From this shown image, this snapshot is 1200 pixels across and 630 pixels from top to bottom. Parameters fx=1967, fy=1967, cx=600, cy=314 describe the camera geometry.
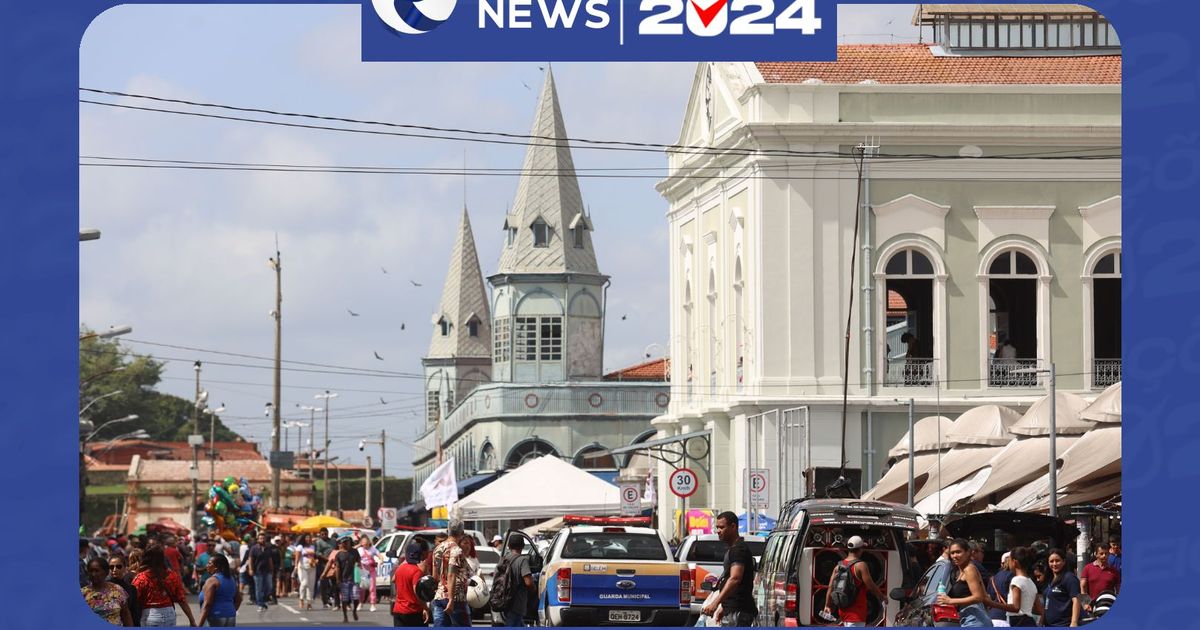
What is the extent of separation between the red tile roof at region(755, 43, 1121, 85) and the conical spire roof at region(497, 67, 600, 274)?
1705 inches

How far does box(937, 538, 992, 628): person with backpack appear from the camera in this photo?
14.9m

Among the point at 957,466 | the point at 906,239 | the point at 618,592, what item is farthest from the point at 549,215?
A: the point at 618,592

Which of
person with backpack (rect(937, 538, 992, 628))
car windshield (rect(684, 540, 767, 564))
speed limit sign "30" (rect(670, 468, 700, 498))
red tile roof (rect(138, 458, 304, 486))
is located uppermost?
person with backpack (rect(937, 538, 992, 628))

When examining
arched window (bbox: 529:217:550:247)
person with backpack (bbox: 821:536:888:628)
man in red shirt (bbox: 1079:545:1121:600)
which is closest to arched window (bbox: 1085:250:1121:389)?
man in red shirt (bbox: 1079:545:1121:600)

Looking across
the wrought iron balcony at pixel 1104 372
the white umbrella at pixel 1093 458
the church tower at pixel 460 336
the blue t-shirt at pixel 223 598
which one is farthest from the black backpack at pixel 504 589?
the church tower at pixel 460 336

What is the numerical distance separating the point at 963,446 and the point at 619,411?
50.6 m

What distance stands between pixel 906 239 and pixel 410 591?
27.9m

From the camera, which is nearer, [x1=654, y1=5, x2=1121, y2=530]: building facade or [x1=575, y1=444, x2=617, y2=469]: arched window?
[x1=654, y1=5, x2=1121, y2=530]: building facade

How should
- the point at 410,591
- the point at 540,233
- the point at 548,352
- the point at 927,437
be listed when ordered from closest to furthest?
the point at 410,591 → the point at 927,437 → the point at 548,352 → the point at 540,233

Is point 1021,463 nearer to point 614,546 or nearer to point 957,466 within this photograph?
point 957,466

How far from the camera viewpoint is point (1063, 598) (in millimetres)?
18531

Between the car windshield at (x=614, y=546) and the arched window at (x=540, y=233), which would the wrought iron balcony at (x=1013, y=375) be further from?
the arched window at (x=540, y=233)

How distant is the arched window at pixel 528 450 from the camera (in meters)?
85.4

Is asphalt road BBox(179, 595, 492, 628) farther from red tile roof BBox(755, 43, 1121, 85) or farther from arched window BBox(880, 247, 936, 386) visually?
red tile roof BBox(755, 43, 1121, 85)
